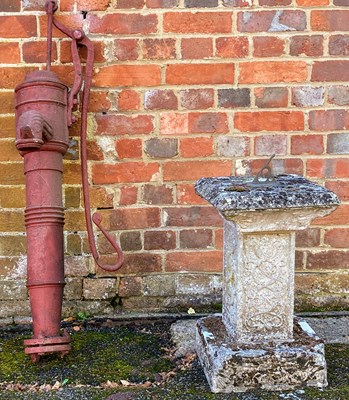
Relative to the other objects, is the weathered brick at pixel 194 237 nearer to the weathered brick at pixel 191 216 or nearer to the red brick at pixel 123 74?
the weathered brick at pixel 191 216

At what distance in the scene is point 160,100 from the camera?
288 centimetres

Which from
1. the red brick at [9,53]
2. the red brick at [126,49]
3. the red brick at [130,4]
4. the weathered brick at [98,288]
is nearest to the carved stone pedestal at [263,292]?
the weathered brick at [98,288]

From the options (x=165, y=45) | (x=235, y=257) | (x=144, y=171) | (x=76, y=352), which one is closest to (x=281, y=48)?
(x=165, y=45)

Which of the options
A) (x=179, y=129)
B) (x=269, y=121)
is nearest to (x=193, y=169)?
(x=179, y=129)

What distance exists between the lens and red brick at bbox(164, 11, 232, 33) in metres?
2.82

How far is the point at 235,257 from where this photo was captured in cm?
223

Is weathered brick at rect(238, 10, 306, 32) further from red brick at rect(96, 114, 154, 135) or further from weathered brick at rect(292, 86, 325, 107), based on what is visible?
red brick at rect(96, 114, 154, 135)

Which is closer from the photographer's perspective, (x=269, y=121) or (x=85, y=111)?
(x=85, y=111)

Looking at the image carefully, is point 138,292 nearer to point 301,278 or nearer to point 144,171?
point 144,171

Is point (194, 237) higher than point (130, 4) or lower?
lower

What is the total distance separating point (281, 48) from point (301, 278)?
1.24 metres

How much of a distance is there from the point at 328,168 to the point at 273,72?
0.59 m

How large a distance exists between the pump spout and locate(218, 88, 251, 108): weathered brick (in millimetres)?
950

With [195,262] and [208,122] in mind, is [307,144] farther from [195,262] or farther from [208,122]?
[195,262]
